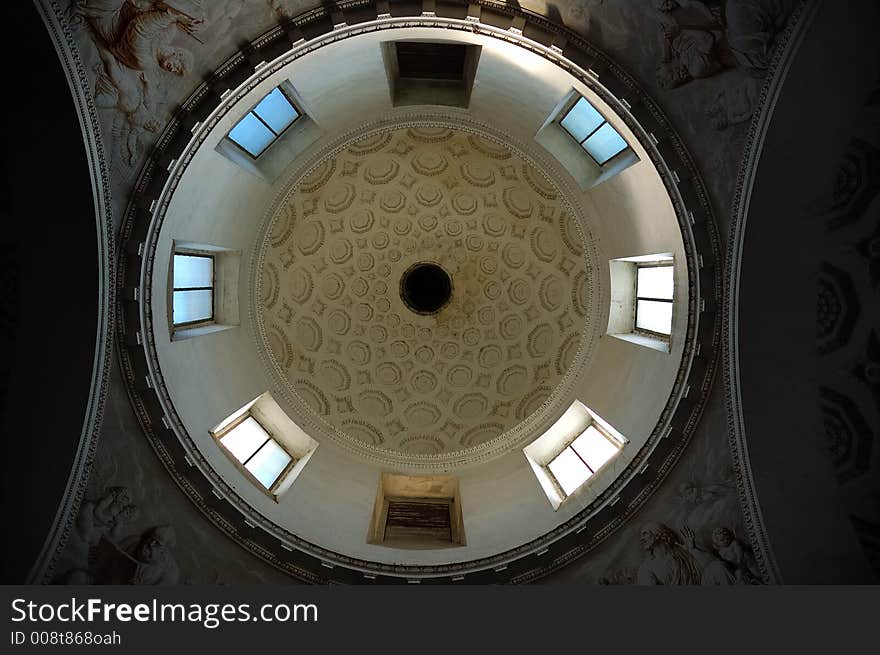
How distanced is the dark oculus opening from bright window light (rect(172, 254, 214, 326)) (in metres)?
5.47

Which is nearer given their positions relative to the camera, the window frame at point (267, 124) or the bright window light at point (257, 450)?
the window frame at point (267, 124)

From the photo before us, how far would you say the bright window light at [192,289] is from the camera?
493 inches

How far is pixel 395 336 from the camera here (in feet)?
59.5

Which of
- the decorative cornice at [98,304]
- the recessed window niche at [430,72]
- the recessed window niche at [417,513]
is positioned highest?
the recessed window niche at [430,72]

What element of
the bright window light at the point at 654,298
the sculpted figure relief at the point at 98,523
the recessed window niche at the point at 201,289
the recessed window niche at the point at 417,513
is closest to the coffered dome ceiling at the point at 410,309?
the recessed window niche at the point at 417,513

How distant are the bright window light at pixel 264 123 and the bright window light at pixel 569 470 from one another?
30.7 ft

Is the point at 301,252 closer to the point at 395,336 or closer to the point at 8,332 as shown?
the point at 395,336

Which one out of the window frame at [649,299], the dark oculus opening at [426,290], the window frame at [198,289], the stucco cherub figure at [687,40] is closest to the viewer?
the stucco cherub figure at [687,40]

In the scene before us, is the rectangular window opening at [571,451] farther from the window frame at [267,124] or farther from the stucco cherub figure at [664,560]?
the window frame at [267,124]

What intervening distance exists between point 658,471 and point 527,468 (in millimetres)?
3875

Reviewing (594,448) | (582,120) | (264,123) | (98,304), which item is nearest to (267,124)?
(264,123)

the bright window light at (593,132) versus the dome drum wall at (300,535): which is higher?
the bright window light at (593,132)

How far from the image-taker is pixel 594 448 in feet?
44.2

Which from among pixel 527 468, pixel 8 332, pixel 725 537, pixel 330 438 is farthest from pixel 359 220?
pixel 725 537
